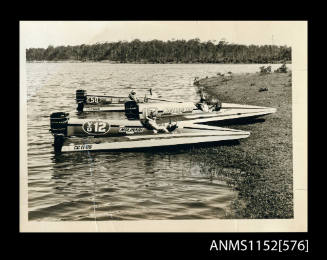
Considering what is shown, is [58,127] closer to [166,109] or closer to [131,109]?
[131,109]

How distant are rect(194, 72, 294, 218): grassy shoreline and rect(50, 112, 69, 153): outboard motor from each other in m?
1.66

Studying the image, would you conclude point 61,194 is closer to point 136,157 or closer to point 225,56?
point 136,157

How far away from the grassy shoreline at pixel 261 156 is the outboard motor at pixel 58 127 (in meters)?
1.66

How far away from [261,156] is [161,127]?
1.29m

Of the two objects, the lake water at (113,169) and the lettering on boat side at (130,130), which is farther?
the lettering on boat side at (130,130)

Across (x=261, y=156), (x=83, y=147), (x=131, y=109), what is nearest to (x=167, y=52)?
(x=131, y=109)

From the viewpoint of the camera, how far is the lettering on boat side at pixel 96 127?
5574mm

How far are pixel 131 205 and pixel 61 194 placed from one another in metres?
0.83

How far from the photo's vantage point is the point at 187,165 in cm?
557

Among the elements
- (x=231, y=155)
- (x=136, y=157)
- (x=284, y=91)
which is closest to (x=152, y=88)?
(x=136, y=157)

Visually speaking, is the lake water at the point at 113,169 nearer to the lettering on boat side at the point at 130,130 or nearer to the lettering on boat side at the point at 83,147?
the lettering on boat side at the point at 83,147

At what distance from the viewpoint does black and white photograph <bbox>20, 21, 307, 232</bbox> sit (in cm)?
534

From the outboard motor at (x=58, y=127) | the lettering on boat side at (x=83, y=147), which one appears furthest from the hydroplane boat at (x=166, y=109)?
the lettering on boat side at (x=83, y=147)

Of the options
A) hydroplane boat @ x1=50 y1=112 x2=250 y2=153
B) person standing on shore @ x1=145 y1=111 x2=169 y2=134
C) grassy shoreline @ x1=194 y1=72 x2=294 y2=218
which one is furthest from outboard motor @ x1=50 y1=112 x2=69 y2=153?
grassy shoreline @ x1=194 y1=72 x2=294 y2=218
